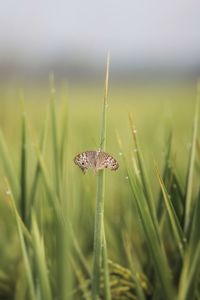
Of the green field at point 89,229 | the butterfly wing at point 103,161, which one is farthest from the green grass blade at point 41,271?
the butterfly wing at point 103,161

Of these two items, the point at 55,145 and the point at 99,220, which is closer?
the point at 99,220

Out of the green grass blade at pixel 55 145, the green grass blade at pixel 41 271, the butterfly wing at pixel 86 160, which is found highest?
the butterfly wing at pixel 86 160

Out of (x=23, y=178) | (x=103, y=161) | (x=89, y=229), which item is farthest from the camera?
(x=89, y=229)

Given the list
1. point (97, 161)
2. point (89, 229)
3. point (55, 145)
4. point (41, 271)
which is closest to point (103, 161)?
point (97, 161)

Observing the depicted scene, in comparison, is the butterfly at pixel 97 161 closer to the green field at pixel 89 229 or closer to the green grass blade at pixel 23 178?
the green field at pixel 89 229

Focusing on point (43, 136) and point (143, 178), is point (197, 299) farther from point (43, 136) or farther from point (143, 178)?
point (43, 136)

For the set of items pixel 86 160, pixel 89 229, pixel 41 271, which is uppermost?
pixel 86 160

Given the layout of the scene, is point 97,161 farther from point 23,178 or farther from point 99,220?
point 23,178

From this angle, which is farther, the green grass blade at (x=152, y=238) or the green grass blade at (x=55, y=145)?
the green grass blade at (x=55, y=145)

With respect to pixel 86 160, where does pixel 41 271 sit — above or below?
below
